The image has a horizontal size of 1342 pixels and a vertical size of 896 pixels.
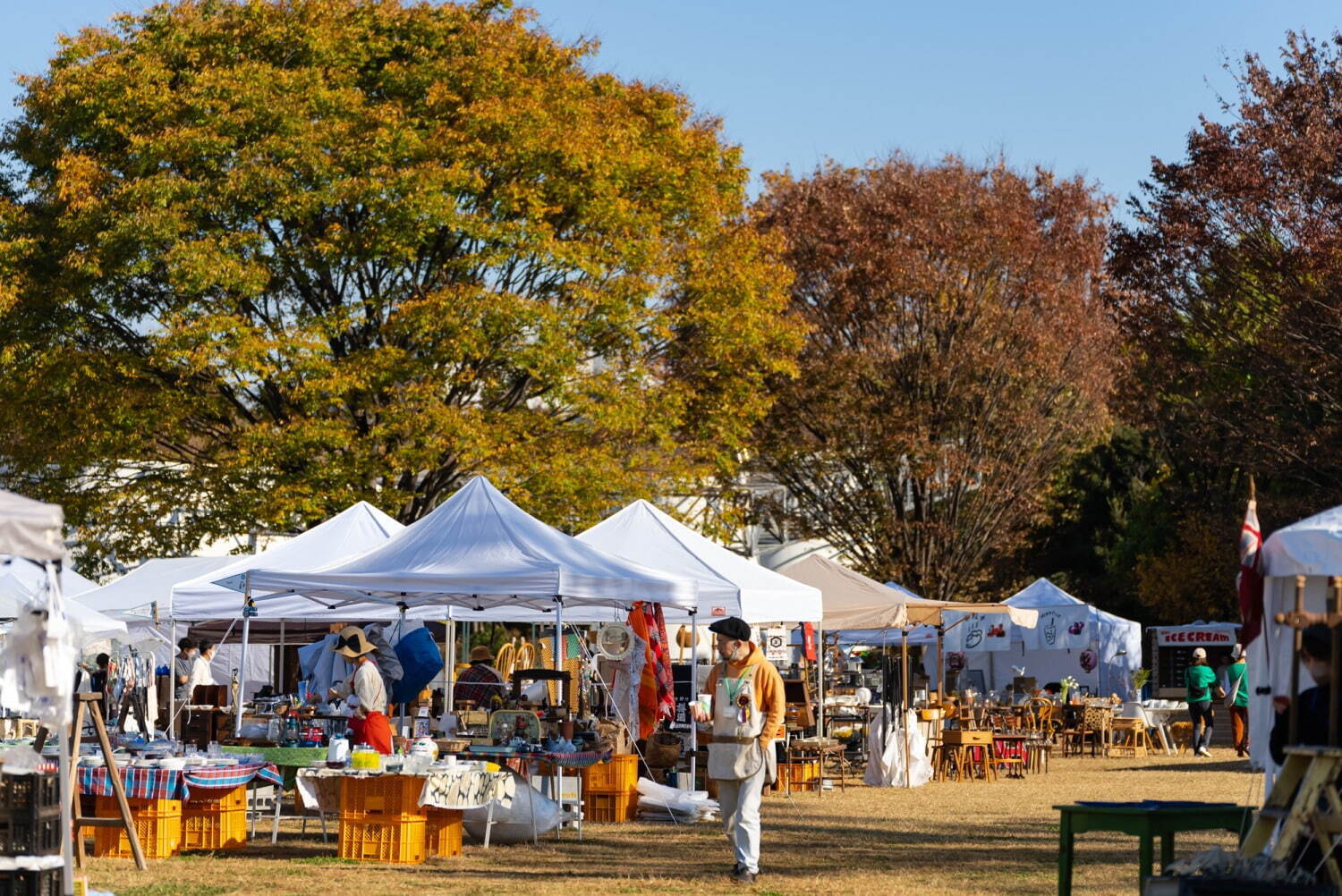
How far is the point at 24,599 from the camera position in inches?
818

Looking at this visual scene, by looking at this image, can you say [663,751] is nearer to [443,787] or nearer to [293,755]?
[293,755]

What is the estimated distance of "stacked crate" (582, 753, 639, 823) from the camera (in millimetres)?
15094

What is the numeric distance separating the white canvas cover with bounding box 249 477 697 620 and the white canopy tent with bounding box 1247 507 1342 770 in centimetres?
638

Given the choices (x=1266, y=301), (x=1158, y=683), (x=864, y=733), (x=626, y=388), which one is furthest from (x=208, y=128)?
(x=1158, y=683)

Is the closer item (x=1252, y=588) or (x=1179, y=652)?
(x=1252, y=588)

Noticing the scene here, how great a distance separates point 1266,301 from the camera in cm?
2197

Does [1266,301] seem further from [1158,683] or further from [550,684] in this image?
[1158,683]

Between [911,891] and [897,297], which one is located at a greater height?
[897,297]

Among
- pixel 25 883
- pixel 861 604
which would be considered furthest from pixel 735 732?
pixel 861 604

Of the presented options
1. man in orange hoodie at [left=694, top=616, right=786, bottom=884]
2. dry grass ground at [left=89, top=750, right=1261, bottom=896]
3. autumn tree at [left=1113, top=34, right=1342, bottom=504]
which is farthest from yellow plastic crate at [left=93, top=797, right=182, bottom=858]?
autumn tree at [left=1113, top=34, right=1342, bottom=504]

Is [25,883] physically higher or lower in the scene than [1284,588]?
lower

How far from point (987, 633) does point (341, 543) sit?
19.9m

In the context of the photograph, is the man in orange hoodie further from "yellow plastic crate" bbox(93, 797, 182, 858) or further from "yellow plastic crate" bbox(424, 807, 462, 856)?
"yellow plastic crate" bbox(93, 797, 182, 858)

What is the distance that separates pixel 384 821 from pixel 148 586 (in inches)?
492
